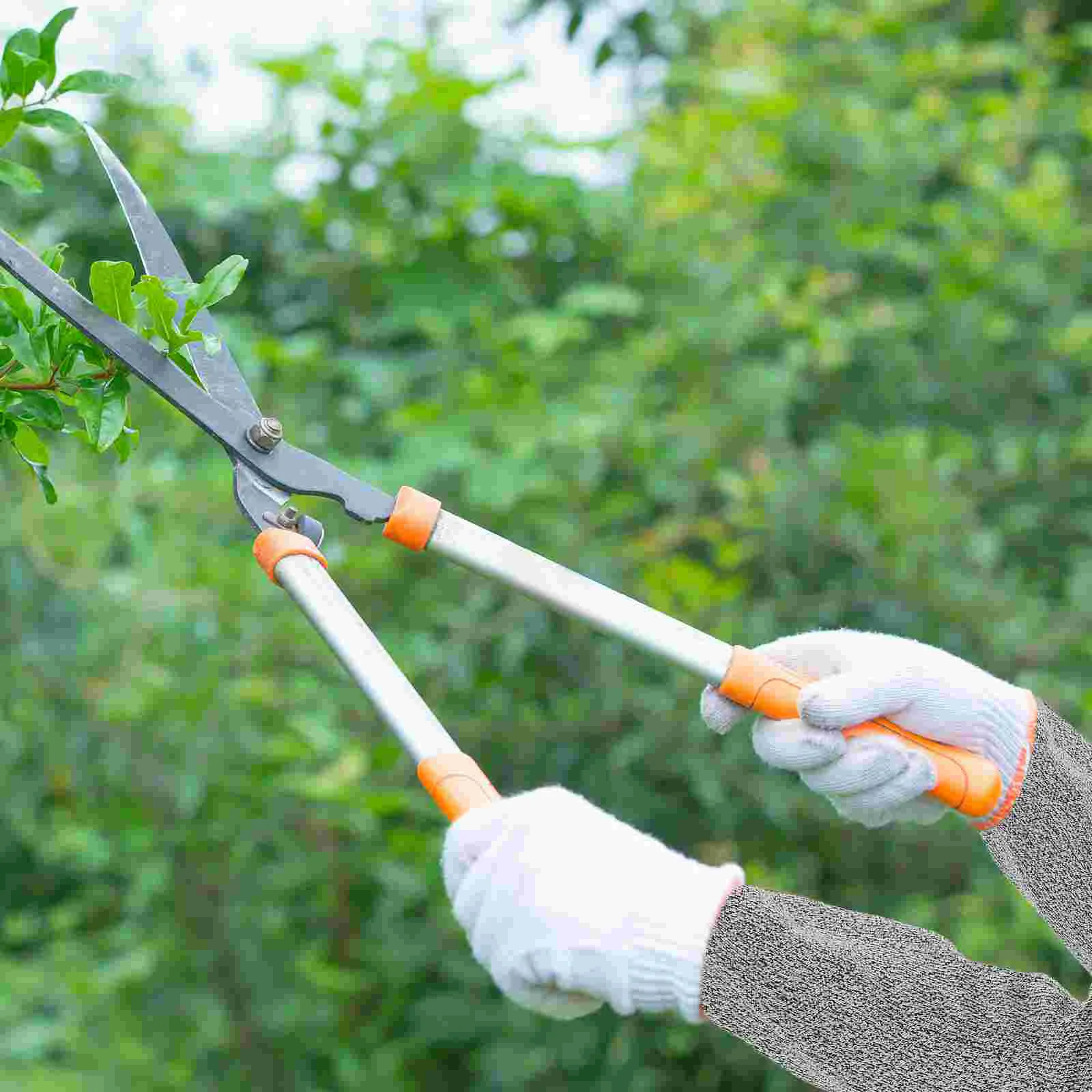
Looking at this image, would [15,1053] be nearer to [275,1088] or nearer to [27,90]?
[275,1088]

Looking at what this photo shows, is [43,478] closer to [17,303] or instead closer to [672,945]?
[17,303]

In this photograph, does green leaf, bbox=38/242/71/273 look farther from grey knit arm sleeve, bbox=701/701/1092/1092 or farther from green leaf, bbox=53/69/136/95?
grey knit arm sleeve, bbox=701/701/1092/1092

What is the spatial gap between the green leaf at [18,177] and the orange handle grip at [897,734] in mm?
623

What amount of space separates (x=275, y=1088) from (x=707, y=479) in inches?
56.9

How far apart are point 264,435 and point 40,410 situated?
8.0 inches

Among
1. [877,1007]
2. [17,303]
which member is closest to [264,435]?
[17,303]

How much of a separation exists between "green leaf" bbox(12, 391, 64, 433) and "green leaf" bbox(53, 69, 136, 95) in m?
0.22

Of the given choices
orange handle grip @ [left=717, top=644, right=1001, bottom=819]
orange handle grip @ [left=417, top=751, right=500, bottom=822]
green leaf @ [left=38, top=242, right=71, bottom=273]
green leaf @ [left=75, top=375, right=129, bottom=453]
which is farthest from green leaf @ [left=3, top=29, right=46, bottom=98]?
orange handle grip @ [left=717, top=644, right=1001, bottom=819]

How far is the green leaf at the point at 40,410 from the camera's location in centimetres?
101

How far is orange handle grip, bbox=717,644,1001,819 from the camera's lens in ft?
3.63

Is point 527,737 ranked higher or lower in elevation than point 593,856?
lower

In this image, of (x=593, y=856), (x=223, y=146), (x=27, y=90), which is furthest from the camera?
(x=223, y=146)

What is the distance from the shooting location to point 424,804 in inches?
102

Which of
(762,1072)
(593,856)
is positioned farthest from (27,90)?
Answer: (762,1072)
